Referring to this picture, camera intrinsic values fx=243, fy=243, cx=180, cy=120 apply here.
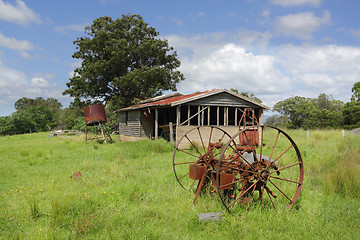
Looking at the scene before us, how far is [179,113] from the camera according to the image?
15484mm

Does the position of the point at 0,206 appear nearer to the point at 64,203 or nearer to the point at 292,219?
the point at 64,203

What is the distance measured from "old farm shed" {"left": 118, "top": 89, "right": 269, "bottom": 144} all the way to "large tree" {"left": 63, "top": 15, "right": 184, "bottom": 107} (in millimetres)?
6776

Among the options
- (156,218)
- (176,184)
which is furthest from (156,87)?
(156,218)

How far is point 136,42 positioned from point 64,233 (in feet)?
96.6

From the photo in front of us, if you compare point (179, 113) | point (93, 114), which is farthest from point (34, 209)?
point (93, 114)

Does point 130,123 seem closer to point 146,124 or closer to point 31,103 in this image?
point 146,124

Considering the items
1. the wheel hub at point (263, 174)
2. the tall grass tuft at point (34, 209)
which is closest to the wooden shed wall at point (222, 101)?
the wheel hub at point (263, 174)

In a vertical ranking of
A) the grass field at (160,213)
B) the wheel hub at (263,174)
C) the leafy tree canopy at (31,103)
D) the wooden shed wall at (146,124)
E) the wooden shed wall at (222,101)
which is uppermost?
the leafy tree canopy at (31,103)

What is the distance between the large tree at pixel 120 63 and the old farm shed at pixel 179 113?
267 inches

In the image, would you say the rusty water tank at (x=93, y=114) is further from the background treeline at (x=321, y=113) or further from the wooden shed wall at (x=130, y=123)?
the background treeline at (x=321, y=113)

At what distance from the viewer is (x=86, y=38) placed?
30609 mm

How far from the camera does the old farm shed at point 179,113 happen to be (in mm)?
15988

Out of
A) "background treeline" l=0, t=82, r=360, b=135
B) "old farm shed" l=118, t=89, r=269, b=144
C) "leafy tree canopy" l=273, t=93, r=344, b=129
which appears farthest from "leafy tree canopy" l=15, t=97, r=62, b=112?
"leafy tree canopy" l=273, t=93, r=344, b=129

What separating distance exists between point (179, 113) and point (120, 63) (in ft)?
57.0
